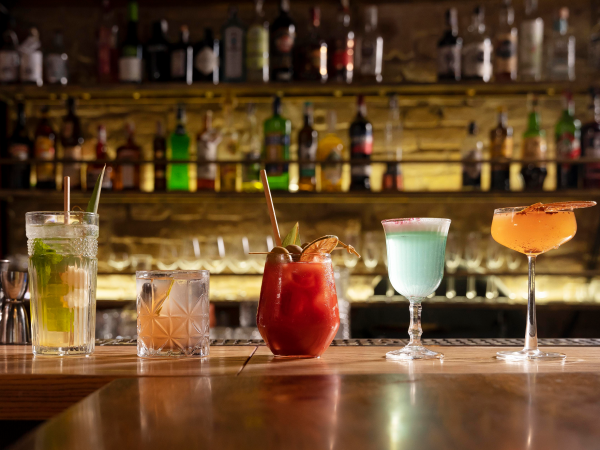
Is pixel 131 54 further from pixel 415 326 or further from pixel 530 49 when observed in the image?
pixel 415 326

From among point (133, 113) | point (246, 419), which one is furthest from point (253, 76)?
point (246, 419)

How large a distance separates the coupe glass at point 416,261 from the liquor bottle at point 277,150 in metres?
1.52

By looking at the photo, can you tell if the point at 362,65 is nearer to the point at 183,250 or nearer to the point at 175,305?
the point at 183,250

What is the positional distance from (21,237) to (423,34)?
1976 millimetres

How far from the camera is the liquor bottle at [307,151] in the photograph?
2428 mm

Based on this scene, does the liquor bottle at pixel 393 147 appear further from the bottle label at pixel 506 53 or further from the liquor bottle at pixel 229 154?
the liquor bottle at pixel 229 154

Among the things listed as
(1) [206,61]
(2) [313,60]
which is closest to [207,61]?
(1) [206,61]

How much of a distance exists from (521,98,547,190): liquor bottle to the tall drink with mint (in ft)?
6.20

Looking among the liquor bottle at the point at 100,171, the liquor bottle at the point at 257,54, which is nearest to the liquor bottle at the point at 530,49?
the liquor bottle at the point at 257,54

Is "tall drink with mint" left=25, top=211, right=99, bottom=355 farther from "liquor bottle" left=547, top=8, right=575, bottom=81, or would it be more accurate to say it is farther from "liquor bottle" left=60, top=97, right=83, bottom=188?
"liquor bottle" left=547, top=8, right=575, bottom=81

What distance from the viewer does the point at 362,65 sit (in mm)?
2473

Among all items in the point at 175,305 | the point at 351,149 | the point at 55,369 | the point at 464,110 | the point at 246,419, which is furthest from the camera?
the point at 464,110

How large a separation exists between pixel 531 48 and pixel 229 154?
127 centimetres

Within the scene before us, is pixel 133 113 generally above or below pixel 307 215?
above
